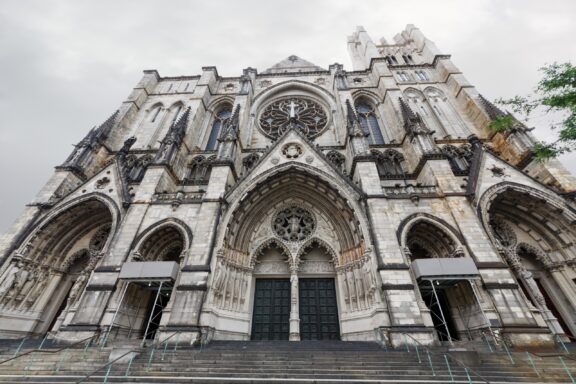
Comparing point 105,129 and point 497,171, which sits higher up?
point 105,129

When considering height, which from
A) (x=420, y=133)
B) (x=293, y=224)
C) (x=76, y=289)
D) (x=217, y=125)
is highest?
(x=217, y=125)

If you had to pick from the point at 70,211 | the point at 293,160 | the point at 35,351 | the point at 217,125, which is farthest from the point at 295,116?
the point at 35,351

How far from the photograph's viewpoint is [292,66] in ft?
78.6

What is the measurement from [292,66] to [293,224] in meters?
18.5

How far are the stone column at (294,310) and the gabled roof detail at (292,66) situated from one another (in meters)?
19.6

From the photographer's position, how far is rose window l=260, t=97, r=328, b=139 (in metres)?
17.2

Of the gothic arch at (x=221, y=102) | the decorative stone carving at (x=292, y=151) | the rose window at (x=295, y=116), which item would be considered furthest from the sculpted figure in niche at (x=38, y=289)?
the gothic arch at (x=221, y=102)

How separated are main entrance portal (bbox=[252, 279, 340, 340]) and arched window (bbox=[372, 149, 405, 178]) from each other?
6839 mm

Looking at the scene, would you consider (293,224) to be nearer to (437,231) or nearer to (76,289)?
(437,231)

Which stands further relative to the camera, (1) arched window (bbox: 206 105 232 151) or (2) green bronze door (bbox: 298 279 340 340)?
(1) arched window (bbox: 206 105 232 151)

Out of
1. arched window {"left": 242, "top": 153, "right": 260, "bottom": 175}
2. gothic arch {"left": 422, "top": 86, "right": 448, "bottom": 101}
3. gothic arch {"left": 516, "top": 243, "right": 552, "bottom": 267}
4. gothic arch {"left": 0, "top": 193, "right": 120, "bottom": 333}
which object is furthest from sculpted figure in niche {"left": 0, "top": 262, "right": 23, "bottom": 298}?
gothic arch {"left": 422, "top": 86, "right": 448, "bottom": 101}

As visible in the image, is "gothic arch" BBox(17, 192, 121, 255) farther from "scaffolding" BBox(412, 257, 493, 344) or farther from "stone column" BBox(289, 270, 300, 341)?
"scaffolding" BBox(412, 257, 493, 344)

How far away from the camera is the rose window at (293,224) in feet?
37.2

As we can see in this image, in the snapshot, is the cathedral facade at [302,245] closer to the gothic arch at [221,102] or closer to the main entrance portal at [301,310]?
the main entrance portal at [301,310]
